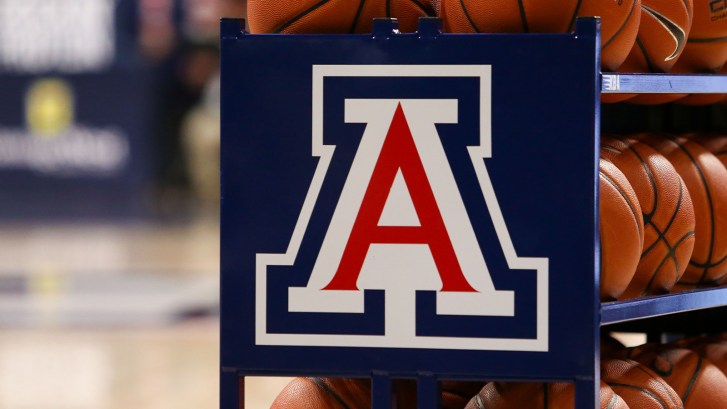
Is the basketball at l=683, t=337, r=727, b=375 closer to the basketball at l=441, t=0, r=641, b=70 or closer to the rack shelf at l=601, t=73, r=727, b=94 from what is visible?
the rack shelf at l=601, t=73, r=727, b=94

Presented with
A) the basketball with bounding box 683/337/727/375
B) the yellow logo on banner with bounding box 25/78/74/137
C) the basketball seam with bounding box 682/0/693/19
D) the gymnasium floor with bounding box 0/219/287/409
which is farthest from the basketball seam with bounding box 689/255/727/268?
the yellow logo on banner with bounding box 25/78/74/137

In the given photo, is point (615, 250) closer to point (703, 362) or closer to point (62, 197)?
point (703, 362)

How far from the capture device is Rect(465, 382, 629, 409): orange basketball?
2.12 m

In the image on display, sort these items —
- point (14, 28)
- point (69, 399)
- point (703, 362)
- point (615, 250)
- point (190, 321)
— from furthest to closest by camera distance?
point (14, 28), point (190, 321), point (69, 399), point (703, 362), point (615, 250)

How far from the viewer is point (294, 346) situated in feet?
6.65

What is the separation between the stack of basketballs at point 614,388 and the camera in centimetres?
217

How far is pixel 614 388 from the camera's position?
2.35 metres

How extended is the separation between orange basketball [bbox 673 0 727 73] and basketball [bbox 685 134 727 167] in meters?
0.22

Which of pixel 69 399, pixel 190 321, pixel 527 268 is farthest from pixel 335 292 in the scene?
pixel 190 321

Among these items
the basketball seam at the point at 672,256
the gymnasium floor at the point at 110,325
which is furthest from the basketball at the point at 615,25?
the gymnasium floor at the point at 110,325

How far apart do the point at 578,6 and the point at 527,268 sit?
45cm

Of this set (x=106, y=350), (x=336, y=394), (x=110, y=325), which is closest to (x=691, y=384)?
(x=336, y=394)

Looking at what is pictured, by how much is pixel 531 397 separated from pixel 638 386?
1.04 feet

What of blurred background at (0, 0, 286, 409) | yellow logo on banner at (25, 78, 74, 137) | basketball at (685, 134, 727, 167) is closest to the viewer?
basketball at (685, 134, 727, 167)
